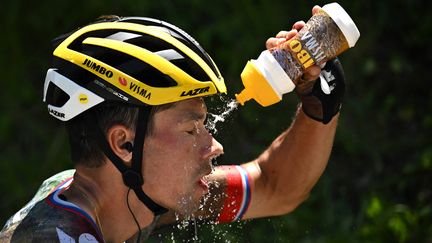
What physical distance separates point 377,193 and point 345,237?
44 centimetres

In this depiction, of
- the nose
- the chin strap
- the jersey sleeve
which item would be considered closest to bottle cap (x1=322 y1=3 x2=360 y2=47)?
the nose

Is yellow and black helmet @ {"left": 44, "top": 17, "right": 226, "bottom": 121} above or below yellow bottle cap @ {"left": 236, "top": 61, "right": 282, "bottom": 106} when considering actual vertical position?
above

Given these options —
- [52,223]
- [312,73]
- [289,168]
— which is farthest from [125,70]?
[289,168]

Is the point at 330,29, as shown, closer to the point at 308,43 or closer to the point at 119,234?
the point at 308,43

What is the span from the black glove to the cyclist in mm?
267

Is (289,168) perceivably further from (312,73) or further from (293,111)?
(293,111)

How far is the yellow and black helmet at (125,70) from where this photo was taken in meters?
3.29

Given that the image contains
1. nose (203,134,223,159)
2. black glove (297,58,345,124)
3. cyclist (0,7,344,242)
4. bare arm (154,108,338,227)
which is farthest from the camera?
bare arm (154,108,338,227)

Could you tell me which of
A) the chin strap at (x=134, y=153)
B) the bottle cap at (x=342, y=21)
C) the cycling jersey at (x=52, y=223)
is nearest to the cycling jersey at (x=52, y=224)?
the cycling jersey at (x=52, y=223)

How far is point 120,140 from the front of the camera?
3355 mm

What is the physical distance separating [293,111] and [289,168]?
8.38 ft

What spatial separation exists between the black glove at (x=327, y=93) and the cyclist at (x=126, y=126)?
27cm

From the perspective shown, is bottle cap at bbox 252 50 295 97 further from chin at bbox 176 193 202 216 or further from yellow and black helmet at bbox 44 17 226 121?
chin at bbox 176 193 202 216

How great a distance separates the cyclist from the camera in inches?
129
